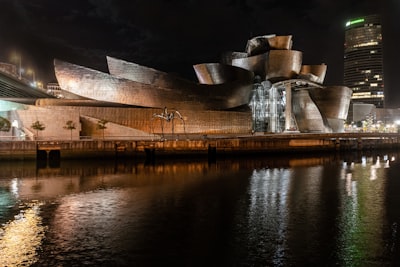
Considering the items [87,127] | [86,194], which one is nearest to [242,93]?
[87,127]

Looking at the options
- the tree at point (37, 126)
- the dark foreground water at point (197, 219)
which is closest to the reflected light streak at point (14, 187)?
the dark foreground water at point (197, 219)

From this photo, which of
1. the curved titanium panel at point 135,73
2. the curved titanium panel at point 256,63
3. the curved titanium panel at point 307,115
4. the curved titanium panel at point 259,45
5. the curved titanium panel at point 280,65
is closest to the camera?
the curved titanium panel at point 135,73

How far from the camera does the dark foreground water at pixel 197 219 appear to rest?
889cm

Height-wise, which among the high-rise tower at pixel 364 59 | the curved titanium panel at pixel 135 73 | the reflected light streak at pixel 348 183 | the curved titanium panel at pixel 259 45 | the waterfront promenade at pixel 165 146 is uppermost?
Answer: the high-rise tower at pixel 364 59

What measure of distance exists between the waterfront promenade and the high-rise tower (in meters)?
122

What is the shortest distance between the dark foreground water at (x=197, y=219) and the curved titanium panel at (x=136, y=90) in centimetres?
1452

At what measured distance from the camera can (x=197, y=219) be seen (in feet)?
40.0

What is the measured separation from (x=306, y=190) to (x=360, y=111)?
71198mm

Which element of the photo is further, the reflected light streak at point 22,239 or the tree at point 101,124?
the tree at point 101,124

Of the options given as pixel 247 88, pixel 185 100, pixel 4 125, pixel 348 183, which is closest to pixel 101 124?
pixel 4 125

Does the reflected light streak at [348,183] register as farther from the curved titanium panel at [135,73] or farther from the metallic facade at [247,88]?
the curved titanium panel at [135,73]

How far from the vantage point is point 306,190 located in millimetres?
17641

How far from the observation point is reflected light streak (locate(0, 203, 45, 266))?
8.58m

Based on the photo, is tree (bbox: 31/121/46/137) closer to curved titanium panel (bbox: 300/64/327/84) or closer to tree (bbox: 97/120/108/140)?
tree (bbox: 97/120/108/140)
